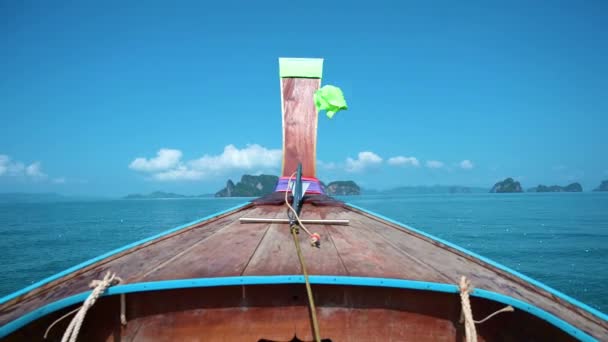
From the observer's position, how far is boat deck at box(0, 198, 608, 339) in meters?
2.25

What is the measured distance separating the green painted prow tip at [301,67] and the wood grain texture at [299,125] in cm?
13

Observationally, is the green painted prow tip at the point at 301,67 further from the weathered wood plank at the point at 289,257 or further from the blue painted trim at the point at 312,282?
the blue painted trim at the point at 312,282

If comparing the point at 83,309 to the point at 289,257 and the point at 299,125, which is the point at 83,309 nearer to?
the point at 289,257

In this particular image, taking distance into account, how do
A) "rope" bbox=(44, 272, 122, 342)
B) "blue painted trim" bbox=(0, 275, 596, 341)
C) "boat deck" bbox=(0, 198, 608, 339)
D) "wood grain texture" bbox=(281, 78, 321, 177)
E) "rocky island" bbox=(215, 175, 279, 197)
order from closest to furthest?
"rope" bbox=(44, 272, 122, 342)
"blue painted trim" bbox=(0, 275, 596, 341)
"boat deck" bbox=(0, 198, 608, 339)
"wood grain texture" bbox=(281, 78, 321, 177)
"rocky island" bbox=(215, 175, 279, 197)

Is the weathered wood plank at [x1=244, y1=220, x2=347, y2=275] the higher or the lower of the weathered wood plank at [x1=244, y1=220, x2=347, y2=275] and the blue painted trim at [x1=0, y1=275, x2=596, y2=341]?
the higher

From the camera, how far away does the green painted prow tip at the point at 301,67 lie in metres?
7.70

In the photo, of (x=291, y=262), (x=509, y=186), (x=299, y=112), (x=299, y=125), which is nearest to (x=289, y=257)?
(x=291, y=262)

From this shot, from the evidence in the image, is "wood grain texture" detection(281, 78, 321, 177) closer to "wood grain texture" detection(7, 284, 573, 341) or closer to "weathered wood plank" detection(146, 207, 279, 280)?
"weathered wood plank" detection(146, 207, 279, 280)

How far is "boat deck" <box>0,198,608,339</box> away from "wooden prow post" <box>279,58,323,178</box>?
323 cm

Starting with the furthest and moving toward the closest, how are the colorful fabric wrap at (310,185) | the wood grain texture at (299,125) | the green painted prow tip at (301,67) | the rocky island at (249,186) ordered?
the rocky island at (249,186) < the green painted prow tip at (301,67) < the wood grain texture at (299,125) < the colorful fabric wrap at (310,185)

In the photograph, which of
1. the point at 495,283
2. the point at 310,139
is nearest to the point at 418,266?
the point at 495,283

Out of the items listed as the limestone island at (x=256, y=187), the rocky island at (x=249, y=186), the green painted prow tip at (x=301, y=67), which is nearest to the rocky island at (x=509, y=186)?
the limestone island at (x=256, y=187)

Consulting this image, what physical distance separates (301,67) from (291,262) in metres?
6.02

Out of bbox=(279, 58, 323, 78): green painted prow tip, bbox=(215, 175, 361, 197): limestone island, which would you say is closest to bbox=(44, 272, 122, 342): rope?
bbox=(279, 58, 323, 78): green painted prow tip
